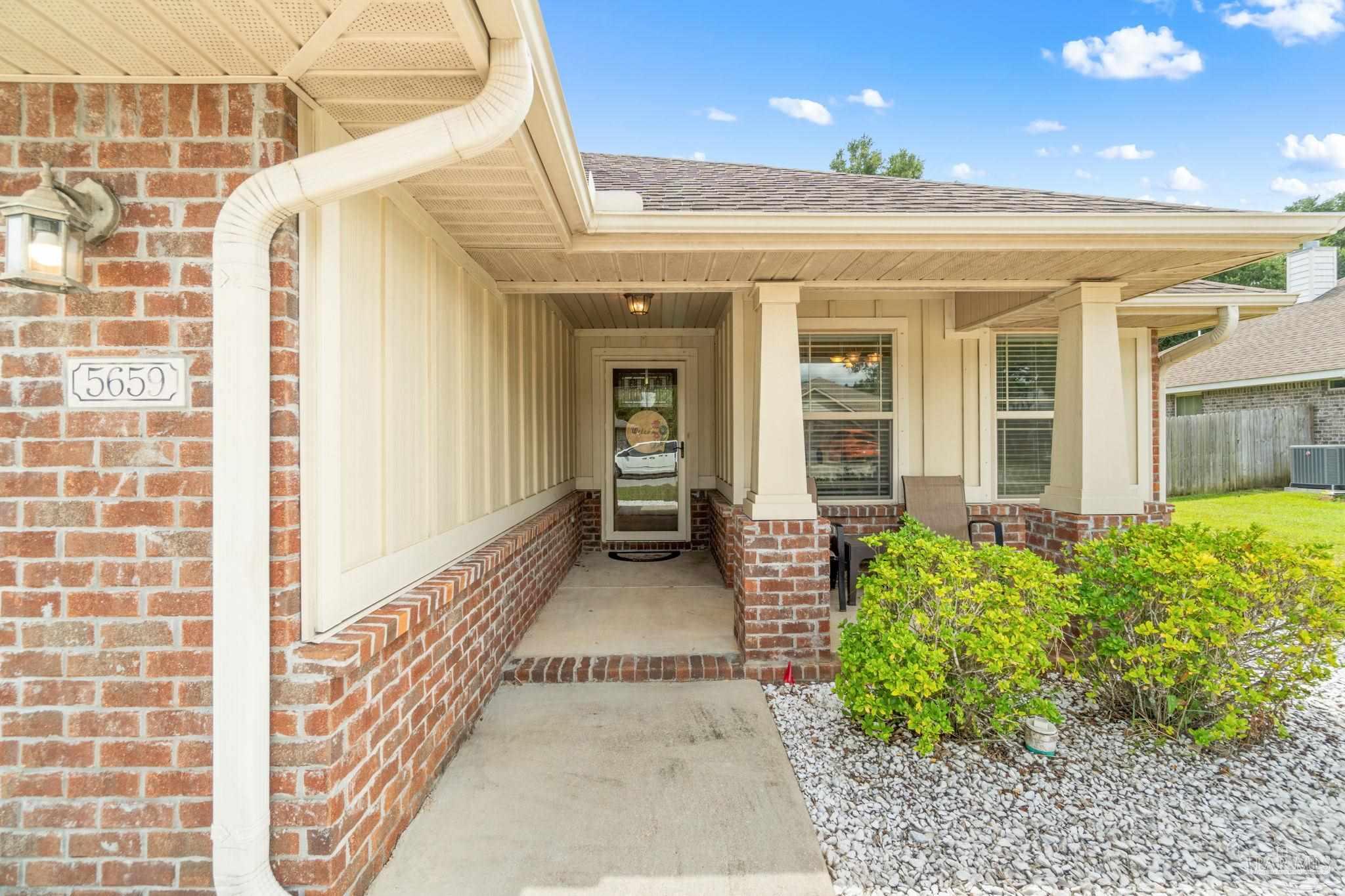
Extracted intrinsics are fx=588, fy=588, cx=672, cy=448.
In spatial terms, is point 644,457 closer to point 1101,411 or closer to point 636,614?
point 636,614

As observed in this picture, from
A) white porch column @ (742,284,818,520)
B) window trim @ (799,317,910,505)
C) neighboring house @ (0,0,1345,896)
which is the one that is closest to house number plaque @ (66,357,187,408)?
neighboring house @ (0,0,1345,896)

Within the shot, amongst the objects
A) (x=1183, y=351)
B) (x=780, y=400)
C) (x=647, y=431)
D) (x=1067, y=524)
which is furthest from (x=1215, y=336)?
(x=647, y=431)

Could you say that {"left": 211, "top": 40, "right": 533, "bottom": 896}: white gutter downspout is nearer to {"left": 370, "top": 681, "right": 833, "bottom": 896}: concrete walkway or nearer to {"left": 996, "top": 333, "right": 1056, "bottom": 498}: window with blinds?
{"left": 370, "top": 681, "right": 833, "bottom": 896}: concrete walkway

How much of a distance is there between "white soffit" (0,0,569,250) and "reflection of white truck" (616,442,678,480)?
4.72 metres

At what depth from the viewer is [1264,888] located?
1.88 metres

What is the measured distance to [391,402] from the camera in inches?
89.2

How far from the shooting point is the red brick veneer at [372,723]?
1.72m

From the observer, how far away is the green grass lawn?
7.37 metres

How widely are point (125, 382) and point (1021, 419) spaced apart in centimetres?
564

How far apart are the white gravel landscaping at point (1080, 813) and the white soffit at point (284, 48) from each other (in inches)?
108

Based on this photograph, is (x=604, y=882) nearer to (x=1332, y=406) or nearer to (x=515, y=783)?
(x=515, y=783)

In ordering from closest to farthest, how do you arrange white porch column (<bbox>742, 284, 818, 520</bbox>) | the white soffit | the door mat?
the white soffit
white porch column (<bbox>742, 284, 818, 520</bbox>)
the door mat

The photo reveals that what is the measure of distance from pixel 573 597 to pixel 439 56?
3.93m

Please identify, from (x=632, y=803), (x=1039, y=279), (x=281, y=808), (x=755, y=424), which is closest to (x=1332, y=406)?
(x=1039, y=279)
